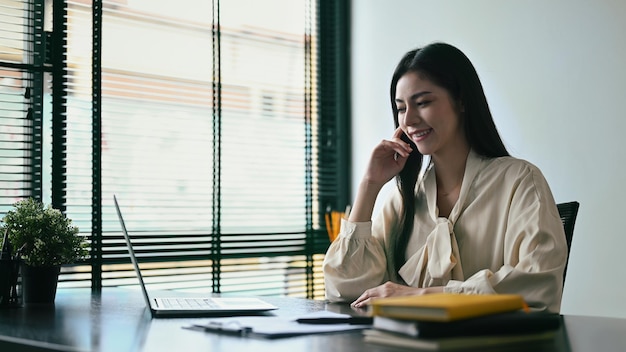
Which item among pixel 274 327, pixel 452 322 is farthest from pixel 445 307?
pixel 274 327

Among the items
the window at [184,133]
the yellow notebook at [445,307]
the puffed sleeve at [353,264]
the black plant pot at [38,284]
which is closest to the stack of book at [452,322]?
the yellow notebook at [445,307]

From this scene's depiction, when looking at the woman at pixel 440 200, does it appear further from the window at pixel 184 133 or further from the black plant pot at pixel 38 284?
the window at pixel 184 133

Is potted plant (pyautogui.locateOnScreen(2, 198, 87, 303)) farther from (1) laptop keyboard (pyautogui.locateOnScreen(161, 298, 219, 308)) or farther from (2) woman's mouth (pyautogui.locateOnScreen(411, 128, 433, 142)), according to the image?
(2) woman's mouth (pyautogui.locateOnScreen(411, 128, 433, 142))

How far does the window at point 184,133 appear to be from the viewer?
3023 millimetres

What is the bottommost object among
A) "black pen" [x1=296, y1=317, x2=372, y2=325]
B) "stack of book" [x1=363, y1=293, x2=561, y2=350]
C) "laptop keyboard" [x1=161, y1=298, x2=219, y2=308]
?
"laptop keyboard" [x1=161, y1=298, x2=219, y2=308]

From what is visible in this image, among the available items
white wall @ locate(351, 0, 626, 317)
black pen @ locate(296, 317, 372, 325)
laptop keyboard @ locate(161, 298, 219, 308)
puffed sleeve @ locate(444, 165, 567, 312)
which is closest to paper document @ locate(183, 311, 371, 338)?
black pen @ locate(296, 317, 372, 325)

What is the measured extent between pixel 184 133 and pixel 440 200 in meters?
1.45

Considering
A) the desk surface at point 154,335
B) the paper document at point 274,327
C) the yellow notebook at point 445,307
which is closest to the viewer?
the yellow notebook at point 445,307

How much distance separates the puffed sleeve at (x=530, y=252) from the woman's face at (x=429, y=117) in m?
0.28

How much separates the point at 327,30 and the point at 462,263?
2.12m

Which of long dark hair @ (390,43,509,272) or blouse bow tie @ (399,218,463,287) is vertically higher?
long dark hair @ (390,43,509,272)

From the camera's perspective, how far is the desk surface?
1320mm

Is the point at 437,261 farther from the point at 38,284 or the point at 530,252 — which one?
the point at 38,284

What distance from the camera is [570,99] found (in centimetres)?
298
